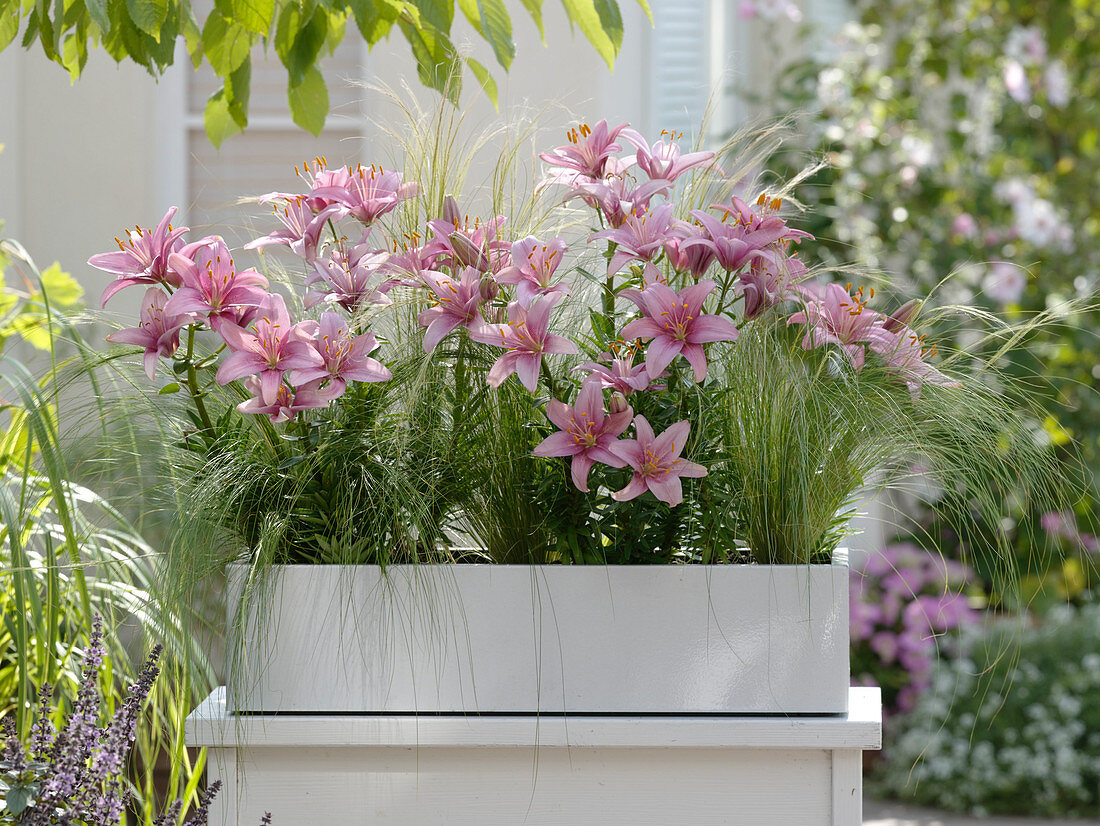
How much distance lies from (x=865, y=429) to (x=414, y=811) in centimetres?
48

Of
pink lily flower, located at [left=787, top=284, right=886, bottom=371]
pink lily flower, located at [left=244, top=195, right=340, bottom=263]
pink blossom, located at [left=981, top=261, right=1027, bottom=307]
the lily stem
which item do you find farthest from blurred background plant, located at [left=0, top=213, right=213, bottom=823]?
pink blossom, located at [left=981, top=261, right=1027, bottom=307]

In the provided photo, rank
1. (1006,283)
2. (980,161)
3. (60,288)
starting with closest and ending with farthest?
1. (60,288)
2. (1006,283)
3. (980,161)

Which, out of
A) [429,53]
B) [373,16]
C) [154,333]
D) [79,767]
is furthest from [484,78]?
[79,767]

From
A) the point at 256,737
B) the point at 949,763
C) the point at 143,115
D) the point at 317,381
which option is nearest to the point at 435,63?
the point at 317,381

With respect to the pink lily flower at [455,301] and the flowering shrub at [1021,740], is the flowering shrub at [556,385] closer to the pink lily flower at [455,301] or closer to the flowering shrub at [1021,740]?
the pink lily flower at [455,301]

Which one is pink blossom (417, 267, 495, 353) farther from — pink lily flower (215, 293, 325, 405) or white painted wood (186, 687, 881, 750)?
white painted wood (186, 687, 881, 750)

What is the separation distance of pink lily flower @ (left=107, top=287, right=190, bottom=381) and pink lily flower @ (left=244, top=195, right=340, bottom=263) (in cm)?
11

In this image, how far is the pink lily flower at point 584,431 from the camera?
2.78ft

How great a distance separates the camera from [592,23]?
1.24 m

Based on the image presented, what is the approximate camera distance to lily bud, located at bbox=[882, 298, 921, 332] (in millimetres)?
969

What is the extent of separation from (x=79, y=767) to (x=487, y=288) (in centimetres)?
52

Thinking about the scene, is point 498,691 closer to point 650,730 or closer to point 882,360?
point 650,730

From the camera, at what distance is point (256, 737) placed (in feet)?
2.88

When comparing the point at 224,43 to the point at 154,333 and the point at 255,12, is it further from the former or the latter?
the point at 154,333
